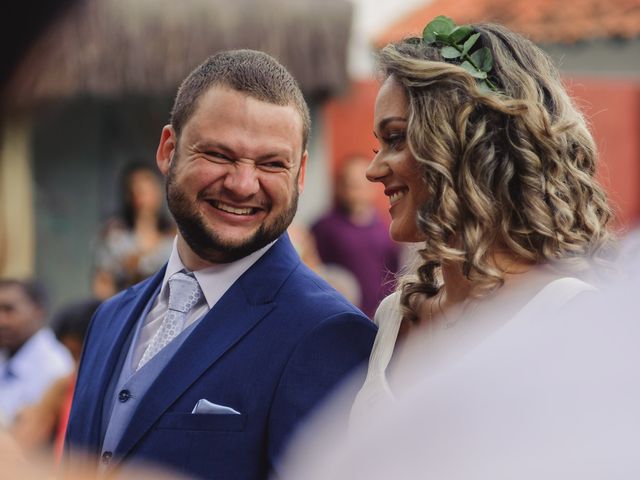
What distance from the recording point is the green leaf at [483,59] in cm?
267

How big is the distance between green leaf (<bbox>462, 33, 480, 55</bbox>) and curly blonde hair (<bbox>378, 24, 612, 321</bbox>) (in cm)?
4

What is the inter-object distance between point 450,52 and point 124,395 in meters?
1.09

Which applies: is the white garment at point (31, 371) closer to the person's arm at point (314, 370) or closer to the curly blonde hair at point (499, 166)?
the person's arm at point (314, 370)

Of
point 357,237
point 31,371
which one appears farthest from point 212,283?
point 357,237

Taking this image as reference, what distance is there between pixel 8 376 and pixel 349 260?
9.06 feet

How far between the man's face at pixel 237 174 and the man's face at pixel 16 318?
13.4 ft

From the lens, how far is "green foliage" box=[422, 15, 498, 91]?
2.65m

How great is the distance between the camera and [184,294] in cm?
290

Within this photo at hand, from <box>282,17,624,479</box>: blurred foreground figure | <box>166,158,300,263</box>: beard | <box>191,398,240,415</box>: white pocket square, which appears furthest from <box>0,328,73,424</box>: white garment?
<box>282,17,624,479</box>: blurred foreground figure

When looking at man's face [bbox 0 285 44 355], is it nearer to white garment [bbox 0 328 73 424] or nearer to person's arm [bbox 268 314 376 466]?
white garment [bbox 0 328 73 424]

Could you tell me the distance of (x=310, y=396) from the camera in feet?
8.46

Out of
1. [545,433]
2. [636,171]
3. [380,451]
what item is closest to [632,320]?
[545,433]

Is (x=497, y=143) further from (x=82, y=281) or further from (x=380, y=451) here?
(x=82, y=281)

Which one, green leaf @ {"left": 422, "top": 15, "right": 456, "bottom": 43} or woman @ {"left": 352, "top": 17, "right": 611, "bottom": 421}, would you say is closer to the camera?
woman @ {"left": 352, "top": 17, "right": 611, "bottom": 421}
